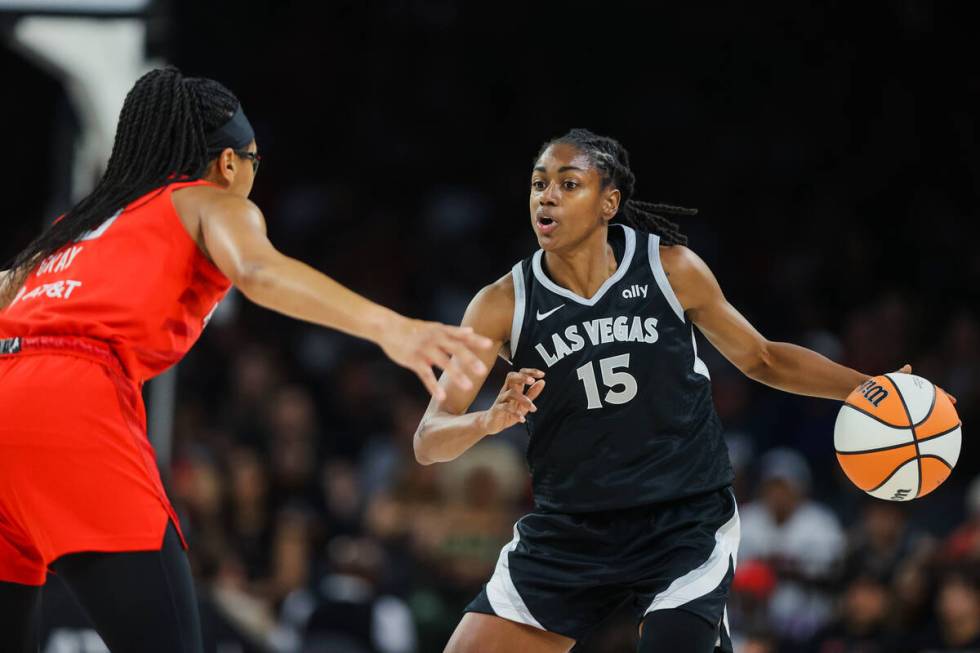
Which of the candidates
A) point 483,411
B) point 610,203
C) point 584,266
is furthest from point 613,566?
point 610,203

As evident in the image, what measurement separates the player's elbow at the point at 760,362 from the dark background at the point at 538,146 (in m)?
5.06

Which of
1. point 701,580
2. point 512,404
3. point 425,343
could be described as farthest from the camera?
point 701,580

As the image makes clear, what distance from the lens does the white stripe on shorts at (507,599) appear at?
165 inches

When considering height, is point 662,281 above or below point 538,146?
above

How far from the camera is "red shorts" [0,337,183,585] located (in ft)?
Answer: 9.98

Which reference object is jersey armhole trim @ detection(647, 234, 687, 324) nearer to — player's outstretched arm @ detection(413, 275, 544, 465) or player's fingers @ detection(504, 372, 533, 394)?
player's outstretched arm @ detection(413, 275, 544, 465)

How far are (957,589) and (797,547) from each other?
3.85 feet

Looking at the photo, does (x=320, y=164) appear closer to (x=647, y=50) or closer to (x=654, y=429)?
(x=647, y=50)

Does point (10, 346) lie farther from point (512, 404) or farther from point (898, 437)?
point (898, 437)

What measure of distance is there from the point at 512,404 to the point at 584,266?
2.43 ft

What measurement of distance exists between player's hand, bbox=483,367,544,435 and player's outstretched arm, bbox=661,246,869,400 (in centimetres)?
72

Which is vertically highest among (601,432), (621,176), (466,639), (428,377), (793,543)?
(621,176)

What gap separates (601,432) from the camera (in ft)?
13.8

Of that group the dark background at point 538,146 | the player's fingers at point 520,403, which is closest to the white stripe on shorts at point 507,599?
the player's fingers at point 520,403
